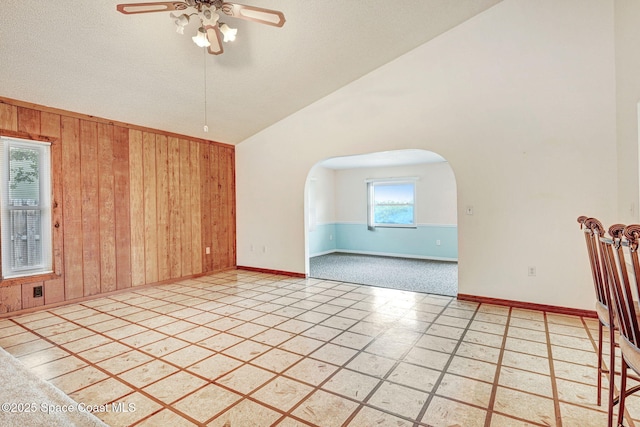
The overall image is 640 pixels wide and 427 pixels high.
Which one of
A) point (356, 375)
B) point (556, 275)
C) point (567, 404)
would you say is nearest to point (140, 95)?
point (356, 375)

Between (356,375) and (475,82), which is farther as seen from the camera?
(475,82)

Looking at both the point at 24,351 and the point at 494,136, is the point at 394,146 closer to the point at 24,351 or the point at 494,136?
the point at 494,136

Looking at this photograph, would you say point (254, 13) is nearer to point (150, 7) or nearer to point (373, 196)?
point (150, 7)

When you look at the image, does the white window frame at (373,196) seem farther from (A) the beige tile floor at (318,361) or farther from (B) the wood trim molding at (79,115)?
(B) the wood trim molding at (79,115)

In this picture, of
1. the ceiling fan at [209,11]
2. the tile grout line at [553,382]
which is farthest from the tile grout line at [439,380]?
the ceiling fan at [209,11]

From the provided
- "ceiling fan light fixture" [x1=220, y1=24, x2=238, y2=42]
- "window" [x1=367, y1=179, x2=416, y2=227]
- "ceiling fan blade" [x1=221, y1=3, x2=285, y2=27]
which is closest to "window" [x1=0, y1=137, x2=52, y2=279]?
"ceiling fan light fixture" [x1=220, y1=24, x2=238, y2=42]

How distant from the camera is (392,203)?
25.4 feet

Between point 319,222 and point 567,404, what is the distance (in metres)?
6.35

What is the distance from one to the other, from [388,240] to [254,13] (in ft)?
20.4

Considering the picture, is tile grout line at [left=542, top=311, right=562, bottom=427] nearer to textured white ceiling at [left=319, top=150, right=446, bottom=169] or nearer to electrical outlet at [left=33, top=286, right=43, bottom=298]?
textured white ceiling at [left=319, top=150, right=446, bottom=169]

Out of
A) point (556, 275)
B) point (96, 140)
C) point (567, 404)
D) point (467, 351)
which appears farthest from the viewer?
point (96, 140)

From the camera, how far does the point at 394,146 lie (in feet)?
14.2

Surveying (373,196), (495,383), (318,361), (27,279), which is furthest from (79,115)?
(373,196)

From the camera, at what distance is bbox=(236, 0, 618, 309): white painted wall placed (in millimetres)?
3182
